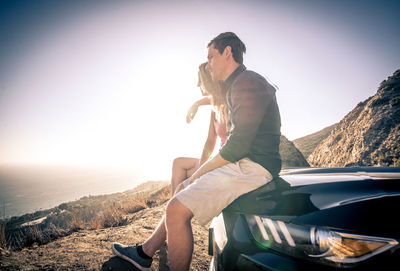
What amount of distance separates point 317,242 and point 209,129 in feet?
6.27

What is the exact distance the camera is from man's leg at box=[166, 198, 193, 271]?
126 centimetres

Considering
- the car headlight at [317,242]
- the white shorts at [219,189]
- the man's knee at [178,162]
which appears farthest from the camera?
the man's knee at [178,162]

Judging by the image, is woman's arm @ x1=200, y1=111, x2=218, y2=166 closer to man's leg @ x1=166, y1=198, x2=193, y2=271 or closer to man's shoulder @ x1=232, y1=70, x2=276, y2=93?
man's shoulder @ x1=232, y1=70, x2=276, y2=93

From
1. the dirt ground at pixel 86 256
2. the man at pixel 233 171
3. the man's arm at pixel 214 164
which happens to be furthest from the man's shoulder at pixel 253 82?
the dirt ground at pixel 86 256

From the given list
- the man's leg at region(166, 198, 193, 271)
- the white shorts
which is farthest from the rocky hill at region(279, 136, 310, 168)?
the man's leg at region(166, 198, 193, 271)

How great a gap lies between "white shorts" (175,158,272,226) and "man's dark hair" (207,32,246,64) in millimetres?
1171

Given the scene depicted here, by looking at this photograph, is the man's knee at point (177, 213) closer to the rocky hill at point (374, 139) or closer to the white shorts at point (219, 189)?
the white shorts at point (219, 189)

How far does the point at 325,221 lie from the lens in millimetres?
863

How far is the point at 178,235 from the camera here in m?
1.27

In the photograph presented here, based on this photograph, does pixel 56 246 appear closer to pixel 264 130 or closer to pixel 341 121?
pixel 264 130

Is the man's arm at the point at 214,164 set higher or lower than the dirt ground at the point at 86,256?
higher

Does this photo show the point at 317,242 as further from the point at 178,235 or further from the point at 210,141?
the point at 210,141

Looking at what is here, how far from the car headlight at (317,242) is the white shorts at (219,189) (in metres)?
0.28

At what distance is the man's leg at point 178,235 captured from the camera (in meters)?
1.26
